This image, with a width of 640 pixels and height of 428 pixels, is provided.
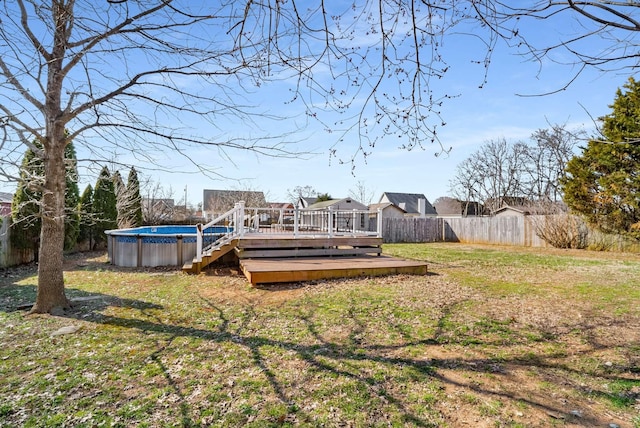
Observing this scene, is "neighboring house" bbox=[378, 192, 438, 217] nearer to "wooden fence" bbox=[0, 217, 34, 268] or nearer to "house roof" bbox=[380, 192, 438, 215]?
"house roof" bbox=[380, 192, 438, 215]

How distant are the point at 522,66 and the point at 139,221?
50.3ft

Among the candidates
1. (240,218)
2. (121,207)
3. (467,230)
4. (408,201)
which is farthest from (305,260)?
(408,201)

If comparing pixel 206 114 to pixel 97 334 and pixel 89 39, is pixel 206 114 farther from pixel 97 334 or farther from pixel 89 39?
pixel 97 334

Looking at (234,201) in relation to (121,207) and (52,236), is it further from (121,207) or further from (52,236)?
(52,236)

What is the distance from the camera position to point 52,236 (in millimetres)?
4570

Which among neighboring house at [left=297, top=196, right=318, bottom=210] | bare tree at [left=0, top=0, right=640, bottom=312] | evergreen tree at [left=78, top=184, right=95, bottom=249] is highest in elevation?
neighboring house at [left=297, top=196, right=318, bottom=210]

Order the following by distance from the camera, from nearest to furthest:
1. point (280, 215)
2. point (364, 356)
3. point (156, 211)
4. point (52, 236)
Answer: point (364, 356), point (52, 236), point (280, 215), point (156, 211)

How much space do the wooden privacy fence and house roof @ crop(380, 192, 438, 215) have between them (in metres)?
18.8

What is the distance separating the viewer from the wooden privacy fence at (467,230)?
16.4m

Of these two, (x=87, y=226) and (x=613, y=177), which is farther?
(x=613, y=177)

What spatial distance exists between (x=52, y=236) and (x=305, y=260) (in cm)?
451

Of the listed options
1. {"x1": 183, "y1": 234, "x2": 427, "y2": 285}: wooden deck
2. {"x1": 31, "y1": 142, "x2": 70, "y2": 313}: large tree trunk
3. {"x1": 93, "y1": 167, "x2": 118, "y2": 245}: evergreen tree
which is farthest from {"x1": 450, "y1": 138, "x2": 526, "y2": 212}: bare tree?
{"x1": 31, "y1": 142, "x2": 70, "y2": 313}: large tree trunk

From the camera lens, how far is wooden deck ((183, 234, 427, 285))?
6418 millimetres

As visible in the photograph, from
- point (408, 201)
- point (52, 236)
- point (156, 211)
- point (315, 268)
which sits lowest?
point (315, 268)
